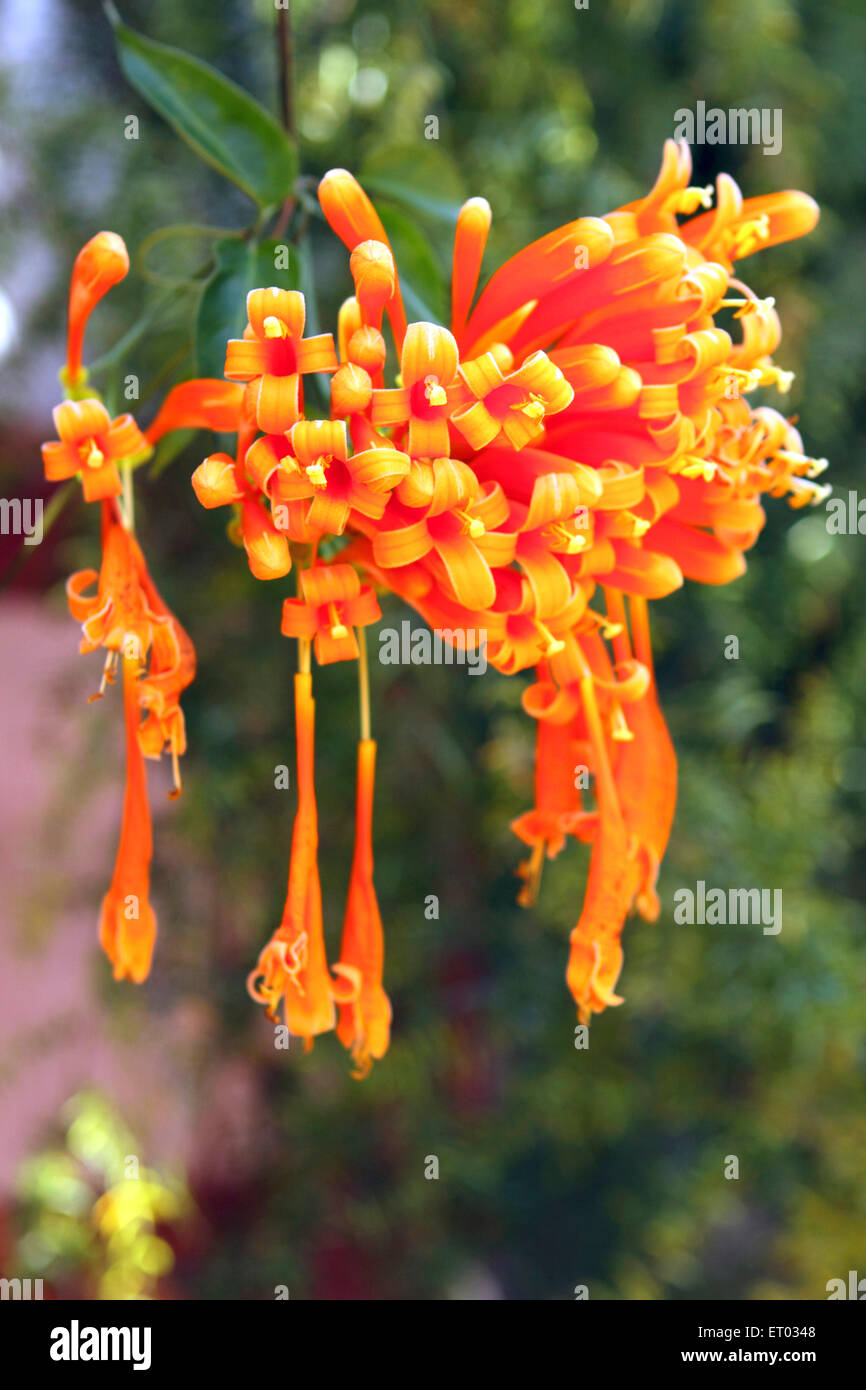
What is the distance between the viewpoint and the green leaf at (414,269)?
0.34 meters

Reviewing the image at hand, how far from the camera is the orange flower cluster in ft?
0.74

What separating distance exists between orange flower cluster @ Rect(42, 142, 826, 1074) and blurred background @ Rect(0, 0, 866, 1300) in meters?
0.27

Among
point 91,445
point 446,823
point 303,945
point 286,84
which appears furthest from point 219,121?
point 446,823

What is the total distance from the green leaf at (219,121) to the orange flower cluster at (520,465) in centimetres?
9

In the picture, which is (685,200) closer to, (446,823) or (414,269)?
(414,269)

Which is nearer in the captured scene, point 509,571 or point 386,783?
point 509,571

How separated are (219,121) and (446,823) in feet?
1.45

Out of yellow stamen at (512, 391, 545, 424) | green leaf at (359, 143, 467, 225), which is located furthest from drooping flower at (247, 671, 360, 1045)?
green leaf at (359, 143, 467, 225)
